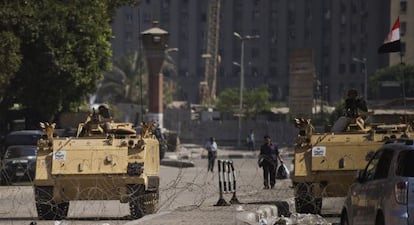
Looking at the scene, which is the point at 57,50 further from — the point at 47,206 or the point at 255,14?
the point at 255,14

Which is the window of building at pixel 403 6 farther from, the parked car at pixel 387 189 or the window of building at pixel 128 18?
the parked car at pixel 387 189

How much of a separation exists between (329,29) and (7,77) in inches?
3991

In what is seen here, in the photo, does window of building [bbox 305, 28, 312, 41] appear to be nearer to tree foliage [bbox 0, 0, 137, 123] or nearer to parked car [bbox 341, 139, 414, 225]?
tree foliage [bbox 0, 0, 137, 123]

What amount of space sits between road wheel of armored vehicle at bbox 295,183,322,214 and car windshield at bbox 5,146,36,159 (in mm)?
17195

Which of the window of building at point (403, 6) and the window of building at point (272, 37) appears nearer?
the window of building at point (403, 6)

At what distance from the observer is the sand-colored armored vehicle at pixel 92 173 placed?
70.8 feet

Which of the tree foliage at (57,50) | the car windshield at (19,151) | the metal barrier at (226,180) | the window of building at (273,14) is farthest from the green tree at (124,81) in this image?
the metal barrier at (226,180)

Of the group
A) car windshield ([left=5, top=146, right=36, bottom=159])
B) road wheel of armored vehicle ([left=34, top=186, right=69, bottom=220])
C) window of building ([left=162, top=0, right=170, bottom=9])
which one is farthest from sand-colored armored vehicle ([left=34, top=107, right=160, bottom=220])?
window of building ([left=162, top=0, right=170, bottom=9])

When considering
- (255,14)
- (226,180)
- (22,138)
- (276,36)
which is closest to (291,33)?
(276,36)

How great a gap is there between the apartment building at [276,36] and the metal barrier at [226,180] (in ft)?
331

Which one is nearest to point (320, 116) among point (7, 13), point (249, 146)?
point (249, 146)

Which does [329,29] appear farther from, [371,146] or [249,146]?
[371,146]

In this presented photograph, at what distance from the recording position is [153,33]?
74.7m

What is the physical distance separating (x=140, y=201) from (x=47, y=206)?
1.86 metres
